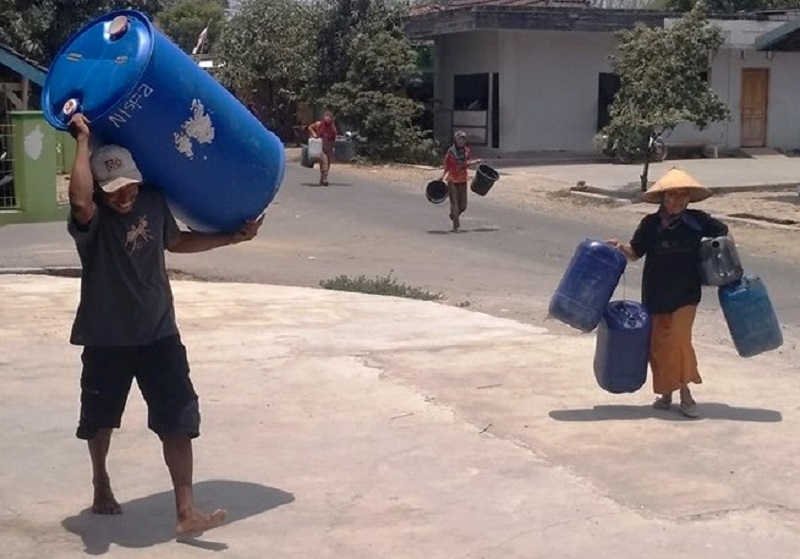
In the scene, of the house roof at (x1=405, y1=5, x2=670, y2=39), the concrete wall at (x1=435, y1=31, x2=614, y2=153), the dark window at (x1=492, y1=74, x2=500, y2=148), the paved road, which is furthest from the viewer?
the dark window at (x1=492, y1=74, x2=500, y2=148)

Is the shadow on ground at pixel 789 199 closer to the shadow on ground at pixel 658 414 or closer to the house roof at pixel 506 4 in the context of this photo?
the house roof at pixel 506 4

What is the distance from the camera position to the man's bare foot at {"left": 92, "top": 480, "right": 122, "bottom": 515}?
531 centimetres

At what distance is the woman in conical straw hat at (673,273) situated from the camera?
707 centimetres

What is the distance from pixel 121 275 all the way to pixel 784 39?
21030 millimetres

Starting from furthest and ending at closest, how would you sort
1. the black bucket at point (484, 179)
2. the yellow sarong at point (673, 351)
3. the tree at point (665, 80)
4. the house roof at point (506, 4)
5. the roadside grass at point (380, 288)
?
the house roof at point (506, 4)
the tree at point (665, 80)
the black bucket at point (484, 179)
the roadside grass at point (380, 288)
the yellow sarong at point (673, 351)

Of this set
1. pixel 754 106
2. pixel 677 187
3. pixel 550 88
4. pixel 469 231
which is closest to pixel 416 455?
pixel 677 187

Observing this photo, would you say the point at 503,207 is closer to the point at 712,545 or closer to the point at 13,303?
the point at 13,303

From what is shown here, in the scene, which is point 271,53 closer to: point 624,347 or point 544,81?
point 544,81

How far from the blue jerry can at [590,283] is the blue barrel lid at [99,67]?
3.00 m

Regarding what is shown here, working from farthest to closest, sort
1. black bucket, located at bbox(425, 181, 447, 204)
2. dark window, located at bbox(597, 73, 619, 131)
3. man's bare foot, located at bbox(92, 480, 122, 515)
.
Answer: dark window, located at bbox(597, 73, 619, 131)
black bucket, located at bbox(425, 181, 447, 204)
man's bare foot, located at bbox(92, 480, 122, 515)

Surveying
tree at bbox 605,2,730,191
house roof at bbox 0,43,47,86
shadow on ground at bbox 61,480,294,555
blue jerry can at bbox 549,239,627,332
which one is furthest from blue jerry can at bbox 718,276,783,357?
tree at bbox 605,2,730,191

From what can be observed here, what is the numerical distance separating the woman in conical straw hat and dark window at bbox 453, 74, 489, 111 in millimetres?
26941

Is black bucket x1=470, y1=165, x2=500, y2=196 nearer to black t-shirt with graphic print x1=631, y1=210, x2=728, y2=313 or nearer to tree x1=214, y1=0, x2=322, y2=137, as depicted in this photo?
black t-shirt with graphic print x1=631, y1=210, x2=728, y2=313

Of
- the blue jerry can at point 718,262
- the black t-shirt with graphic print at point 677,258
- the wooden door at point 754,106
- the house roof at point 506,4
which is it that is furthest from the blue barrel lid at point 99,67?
the wooden door at point 754,106
